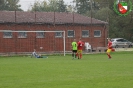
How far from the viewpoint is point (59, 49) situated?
50.2 m

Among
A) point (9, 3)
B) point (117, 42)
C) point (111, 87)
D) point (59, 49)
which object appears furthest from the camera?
point (9, 3)

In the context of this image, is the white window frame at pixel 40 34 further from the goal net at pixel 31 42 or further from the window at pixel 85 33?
the window at pixel 85 33

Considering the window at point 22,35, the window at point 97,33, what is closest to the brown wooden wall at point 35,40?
the window at point 22,35

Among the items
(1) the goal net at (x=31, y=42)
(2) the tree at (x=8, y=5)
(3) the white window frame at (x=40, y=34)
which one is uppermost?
(2) the tree at (x=8, y=5)

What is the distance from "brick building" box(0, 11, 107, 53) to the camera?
48.4 m

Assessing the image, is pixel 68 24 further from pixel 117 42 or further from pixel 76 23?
pixel 117 42

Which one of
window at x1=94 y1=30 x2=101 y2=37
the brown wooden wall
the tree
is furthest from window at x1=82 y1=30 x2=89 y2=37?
the tree

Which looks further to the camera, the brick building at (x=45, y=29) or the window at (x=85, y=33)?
the window at (x=85, y=33)

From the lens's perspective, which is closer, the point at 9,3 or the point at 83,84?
the point at 83,84

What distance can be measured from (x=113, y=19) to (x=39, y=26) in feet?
81.5

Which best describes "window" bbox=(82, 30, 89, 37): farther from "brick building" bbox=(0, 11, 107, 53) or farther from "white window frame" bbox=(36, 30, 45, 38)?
"white window frame" bbox=(36, 30, 45, 38)

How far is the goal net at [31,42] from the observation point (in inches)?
1880

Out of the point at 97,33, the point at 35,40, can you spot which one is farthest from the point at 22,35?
the point at 97,33

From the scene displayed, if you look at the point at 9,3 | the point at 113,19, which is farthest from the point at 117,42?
the point at 9,3
